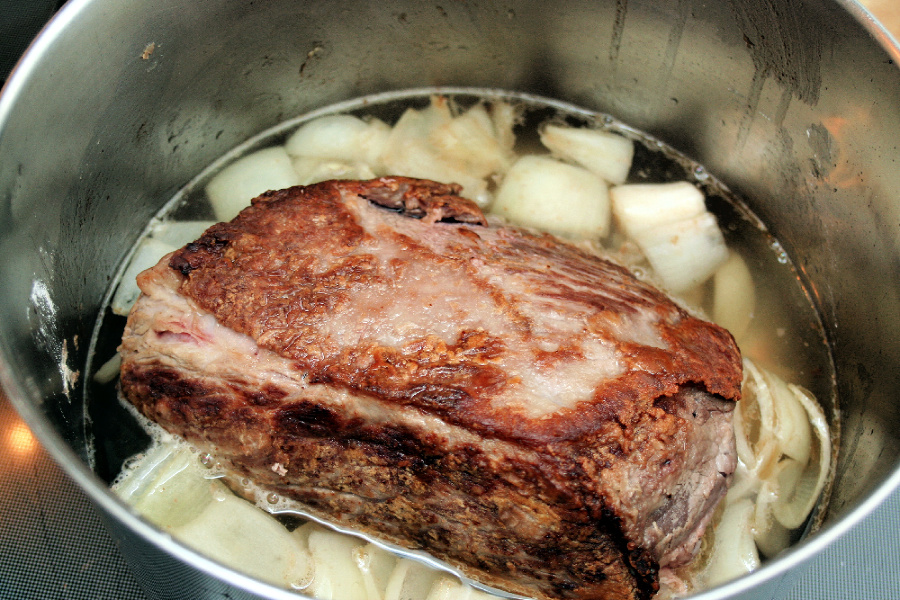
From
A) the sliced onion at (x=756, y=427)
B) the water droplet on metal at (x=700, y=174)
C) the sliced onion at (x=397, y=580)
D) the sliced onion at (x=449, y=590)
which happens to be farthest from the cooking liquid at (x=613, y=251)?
the sliced onion at (x=449, y=590)

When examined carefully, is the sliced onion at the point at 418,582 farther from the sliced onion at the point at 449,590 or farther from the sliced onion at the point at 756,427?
the sliced onion at the point at 756,427

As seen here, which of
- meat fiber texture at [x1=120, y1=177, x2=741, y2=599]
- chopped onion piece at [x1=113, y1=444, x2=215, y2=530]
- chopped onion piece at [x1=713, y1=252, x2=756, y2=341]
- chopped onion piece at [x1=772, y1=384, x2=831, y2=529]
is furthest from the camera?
chopped onion piece at [x1=713, y1=252, x2=756, y2=341]

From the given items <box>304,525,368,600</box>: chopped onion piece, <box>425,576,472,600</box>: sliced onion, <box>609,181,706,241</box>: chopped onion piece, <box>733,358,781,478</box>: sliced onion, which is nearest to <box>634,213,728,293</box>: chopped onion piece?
<box>609,181,706,241</box>: chopped onion piece

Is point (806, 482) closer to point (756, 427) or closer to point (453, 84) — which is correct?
point (756, 427)

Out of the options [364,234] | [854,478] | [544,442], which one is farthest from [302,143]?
[854,478]

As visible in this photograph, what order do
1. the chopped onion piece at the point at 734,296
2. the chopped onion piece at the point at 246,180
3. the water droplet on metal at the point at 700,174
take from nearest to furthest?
the chopped onion piece at the point at 734,296
the chopped onion piece at the point at 246,180
the water droplet on metal at the point at 700,174

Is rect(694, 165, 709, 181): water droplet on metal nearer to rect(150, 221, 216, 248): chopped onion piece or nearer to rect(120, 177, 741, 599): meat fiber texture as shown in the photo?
rect(120, 177, 741, 599): meat fiber texture
